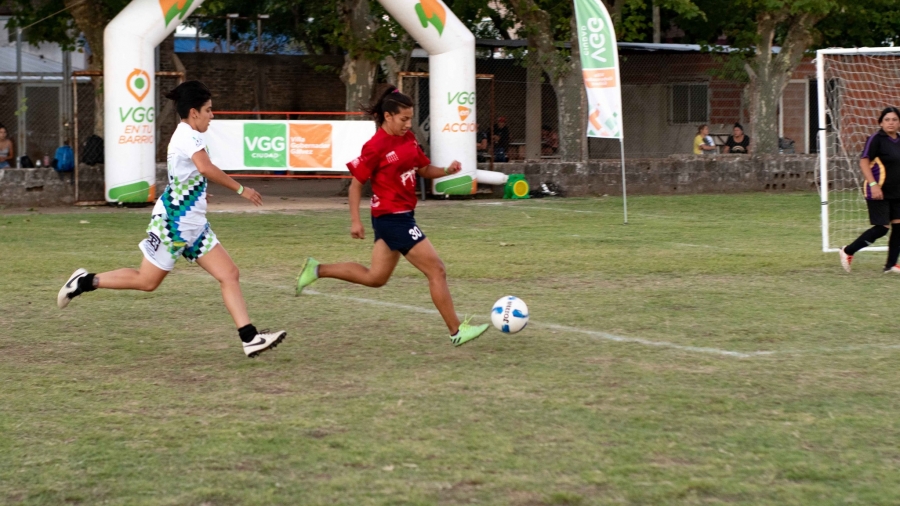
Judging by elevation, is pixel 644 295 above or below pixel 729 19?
below

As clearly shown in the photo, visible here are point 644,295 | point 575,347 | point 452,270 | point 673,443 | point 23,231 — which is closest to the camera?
point 673,443

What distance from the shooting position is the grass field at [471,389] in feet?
15.7

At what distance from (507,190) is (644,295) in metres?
12.7

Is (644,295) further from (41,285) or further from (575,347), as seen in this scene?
(41,285)

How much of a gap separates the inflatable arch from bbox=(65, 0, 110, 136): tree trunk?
1.88 metres

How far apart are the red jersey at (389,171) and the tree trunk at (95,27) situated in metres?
15.1

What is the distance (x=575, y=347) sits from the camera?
25.3 feet

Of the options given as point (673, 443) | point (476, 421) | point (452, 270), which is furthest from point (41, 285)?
point (673, 443)

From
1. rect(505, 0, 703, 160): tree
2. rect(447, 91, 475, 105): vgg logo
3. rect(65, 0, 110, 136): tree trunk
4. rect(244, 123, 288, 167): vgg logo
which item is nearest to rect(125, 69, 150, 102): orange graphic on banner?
rect(65, 0, 110, 136): tree trunk

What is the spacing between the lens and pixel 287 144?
22.0 meters

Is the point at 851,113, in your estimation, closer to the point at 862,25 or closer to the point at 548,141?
the point at 548,141

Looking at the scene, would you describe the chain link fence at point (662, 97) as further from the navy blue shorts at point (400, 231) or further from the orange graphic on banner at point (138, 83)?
the navy blue shorts at point (400, 231)

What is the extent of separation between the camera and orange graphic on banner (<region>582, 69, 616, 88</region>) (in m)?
17.1

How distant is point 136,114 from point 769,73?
1301cm
